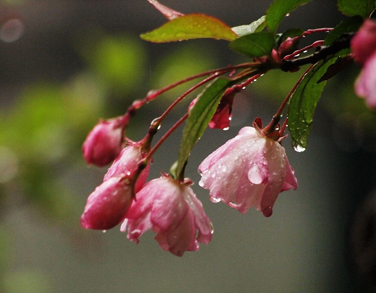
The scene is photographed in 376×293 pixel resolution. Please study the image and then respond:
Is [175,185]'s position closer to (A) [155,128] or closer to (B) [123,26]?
(A) [155,128]

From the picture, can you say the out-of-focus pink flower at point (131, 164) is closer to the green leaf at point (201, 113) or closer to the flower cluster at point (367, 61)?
the green leaf at point (201, 113)

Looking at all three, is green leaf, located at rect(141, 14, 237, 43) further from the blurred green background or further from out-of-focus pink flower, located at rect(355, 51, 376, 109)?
the blurred green background

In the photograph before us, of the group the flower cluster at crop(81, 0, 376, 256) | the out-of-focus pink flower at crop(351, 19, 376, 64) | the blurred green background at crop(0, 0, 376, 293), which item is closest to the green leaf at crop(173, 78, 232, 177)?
the flower cluster at crop(81, 0, 376, 256)

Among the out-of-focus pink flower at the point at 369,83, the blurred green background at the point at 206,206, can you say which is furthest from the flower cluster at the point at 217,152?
the blurred green background at the point at 206,206

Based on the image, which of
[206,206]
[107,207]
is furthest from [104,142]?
[206,206]

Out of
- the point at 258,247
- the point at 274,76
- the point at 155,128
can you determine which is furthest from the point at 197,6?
the point at 155,128

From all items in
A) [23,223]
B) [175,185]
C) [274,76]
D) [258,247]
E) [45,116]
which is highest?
[175,185]

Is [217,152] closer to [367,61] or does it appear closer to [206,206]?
[367,61]
